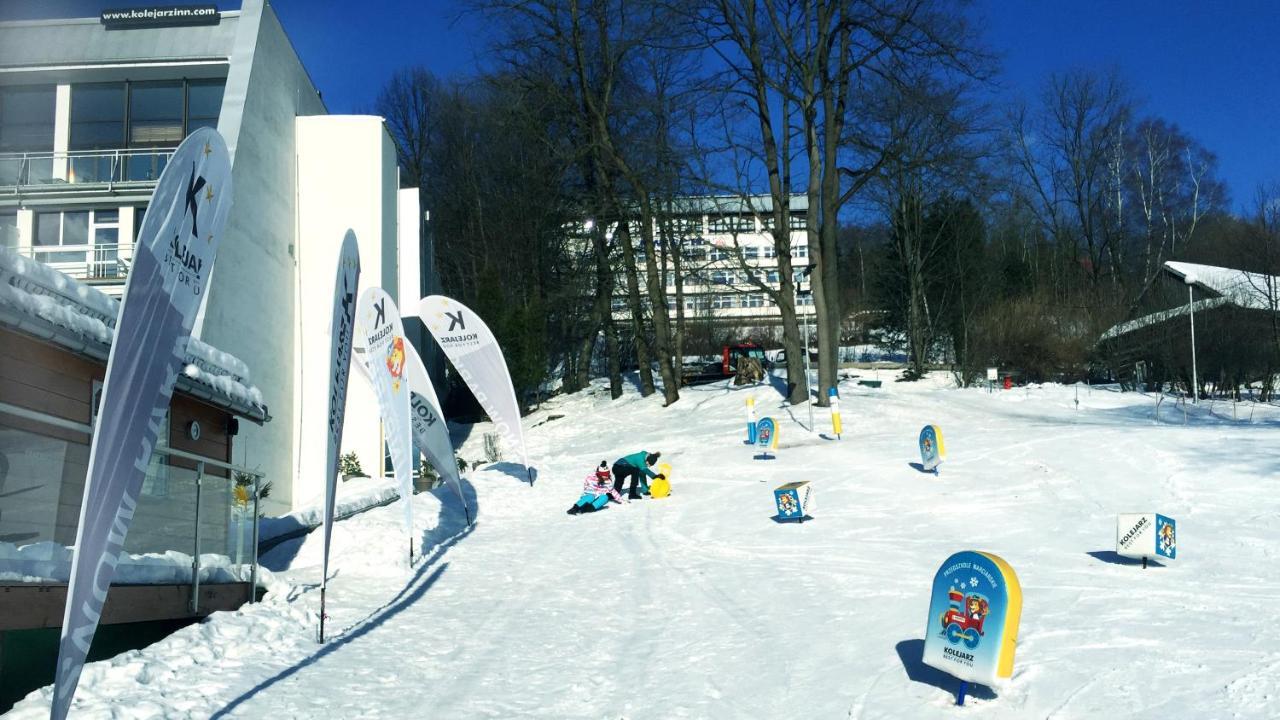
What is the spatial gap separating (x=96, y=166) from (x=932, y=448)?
75.0 feet

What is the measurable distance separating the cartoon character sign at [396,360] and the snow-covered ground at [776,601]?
2.63 meters

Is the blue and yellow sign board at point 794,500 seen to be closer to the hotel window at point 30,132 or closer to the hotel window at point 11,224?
the hotel window at point 11,224

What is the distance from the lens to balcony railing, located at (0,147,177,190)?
27.4 m

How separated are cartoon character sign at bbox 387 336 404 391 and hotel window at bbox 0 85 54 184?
14.2m

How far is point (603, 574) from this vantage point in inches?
553

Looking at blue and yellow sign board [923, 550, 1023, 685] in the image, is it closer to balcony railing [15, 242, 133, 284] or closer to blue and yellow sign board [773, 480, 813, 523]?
blue and yellow sign board [773, 480, 813, 523]


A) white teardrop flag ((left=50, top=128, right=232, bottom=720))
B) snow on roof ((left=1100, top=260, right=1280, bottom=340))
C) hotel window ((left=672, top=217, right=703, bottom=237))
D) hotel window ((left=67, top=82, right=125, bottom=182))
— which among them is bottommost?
white teardrop flag ((left=50, top=128, right=232, bottom=720))

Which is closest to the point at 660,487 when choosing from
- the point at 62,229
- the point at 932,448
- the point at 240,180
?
the point at 932,448

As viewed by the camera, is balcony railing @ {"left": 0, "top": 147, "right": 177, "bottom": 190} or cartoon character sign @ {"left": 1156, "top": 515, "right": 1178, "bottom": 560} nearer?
cartoon character sign @ {"left": 1156, "top": 515, "right": 1178, "bottom": 560}

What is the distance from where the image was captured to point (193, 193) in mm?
6152

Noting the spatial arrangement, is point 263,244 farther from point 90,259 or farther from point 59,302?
point 59,302

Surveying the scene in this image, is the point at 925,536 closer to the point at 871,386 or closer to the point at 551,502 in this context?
the point at 551,502

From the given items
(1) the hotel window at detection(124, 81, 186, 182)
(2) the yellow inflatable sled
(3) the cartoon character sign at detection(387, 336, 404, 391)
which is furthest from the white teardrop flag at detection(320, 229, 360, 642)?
(1) the hotel window at detection(124, 81, 186, 182)

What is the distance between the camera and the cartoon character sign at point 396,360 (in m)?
14.3
